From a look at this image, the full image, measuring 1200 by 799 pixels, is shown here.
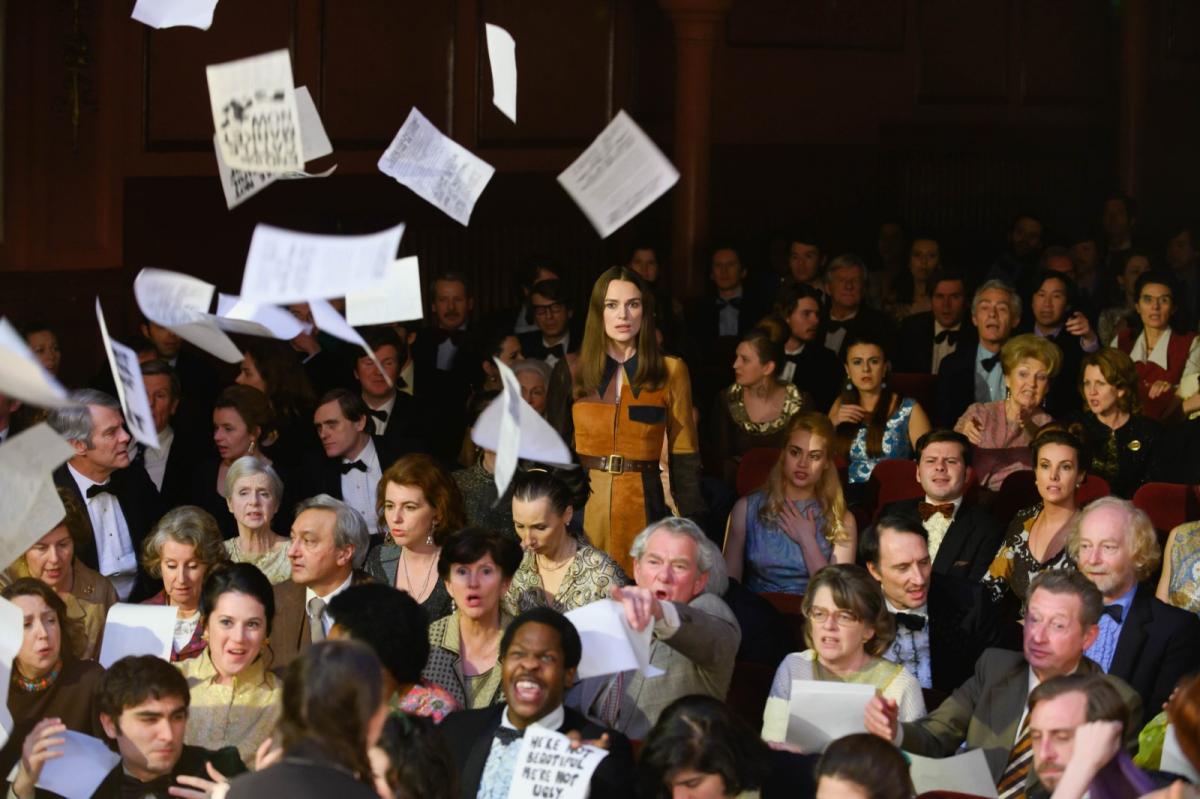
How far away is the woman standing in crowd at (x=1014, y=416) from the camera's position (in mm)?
7086

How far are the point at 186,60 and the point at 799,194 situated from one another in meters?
4.92

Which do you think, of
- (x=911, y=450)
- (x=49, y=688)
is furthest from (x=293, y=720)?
(x=911, y=450)

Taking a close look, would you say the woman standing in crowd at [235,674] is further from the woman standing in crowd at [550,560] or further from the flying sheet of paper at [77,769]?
the woman standing in crowd at [550,560]

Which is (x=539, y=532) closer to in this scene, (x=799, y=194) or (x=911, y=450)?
(x=911, y=450)

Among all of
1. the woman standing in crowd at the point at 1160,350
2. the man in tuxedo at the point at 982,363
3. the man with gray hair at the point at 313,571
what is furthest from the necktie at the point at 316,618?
the woman standing in crowd at the point at 1160,350

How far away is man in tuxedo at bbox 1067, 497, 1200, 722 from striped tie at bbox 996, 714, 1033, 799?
68 cm

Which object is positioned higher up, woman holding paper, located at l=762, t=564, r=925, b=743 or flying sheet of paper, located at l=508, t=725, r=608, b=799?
woman holding paper, located at l=762, t=564, r=925, b=743

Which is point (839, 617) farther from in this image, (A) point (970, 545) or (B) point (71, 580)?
(B) point (71, 580)

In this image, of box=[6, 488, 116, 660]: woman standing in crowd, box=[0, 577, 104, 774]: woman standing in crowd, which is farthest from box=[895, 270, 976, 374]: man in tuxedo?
box=[0, 577, 104, 774]: woman standing in crowd

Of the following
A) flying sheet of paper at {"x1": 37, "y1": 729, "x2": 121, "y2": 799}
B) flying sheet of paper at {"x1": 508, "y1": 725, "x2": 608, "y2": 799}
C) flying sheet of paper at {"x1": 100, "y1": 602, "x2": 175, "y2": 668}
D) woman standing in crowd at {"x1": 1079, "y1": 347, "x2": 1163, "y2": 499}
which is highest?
woman standing in crowd at {"x1": 1079, "y1": 347, "x2": 1163, "y2": 499}

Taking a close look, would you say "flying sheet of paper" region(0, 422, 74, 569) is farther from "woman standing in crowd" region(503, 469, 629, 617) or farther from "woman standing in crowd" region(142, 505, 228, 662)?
"woman standing in crowd" region(503, 469, 629, 617)

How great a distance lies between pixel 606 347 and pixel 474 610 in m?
1.55

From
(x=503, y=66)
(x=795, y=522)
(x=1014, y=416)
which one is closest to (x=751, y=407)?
(x=1014, y=416)

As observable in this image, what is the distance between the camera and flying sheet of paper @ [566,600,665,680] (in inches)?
168
